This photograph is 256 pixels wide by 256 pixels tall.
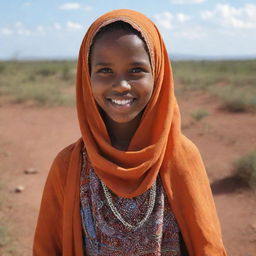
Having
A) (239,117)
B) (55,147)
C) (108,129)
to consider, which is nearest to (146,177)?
(108,129)

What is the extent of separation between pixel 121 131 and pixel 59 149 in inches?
270

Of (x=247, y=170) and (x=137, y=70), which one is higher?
(x=137, y=70)

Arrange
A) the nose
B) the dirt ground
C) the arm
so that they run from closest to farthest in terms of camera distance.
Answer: the nose, the arm, the dirt ground

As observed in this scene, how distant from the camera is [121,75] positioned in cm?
150

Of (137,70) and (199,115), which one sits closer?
(137,70)

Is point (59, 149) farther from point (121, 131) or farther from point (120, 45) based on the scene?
point (120, 45)

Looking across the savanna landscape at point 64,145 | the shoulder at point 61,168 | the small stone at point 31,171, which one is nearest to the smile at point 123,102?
the shoulder at point 61,168

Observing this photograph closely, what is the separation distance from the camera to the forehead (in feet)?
4.90

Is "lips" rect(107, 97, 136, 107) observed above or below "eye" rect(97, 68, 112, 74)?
below

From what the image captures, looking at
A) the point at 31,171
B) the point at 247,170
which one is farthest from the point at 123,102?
the point at 31,171

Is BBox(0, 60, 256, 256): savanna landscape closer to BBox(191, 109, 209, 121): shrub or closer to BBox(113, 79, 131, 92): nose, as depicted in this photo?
BBox(191, 109, 209, 121): shrub

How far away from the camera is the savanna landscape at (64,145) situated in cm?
480

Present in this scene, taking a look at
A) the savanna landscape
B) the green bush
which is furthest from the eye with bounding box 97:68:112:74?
the green bush

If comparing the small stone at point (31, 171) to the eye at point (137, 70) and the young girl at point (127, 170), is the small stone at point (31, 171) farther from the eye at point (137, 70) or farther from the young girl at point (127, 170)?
the eye at point (137, 70)
